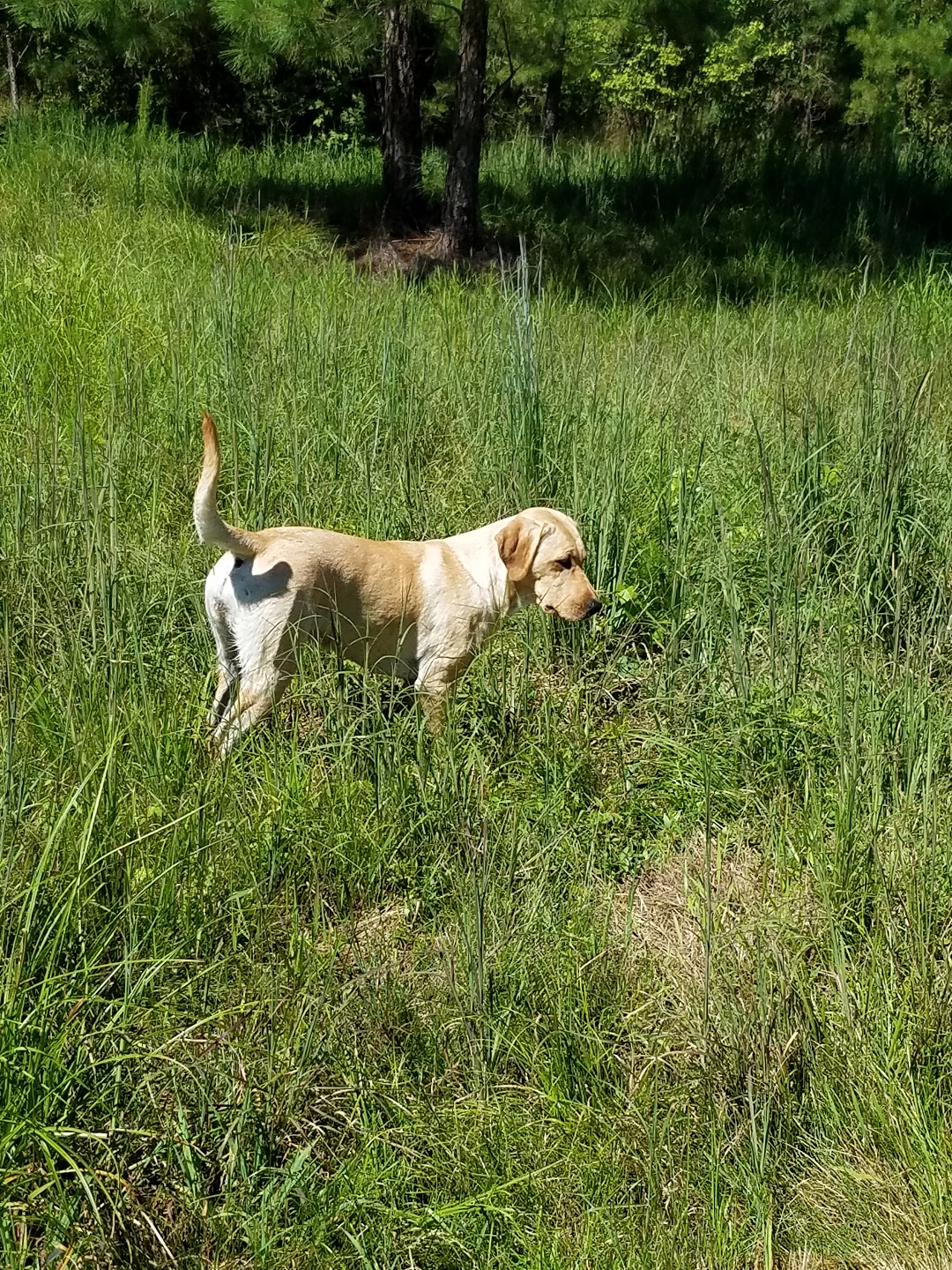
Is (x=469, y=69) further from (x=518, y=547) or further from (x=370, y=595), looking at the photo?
(x=370, y=595)

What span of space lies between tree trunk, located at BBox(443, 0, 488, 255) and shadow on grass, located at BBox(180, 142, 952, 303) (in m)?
0.28

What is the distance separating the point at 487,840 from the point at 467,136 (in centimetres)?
639

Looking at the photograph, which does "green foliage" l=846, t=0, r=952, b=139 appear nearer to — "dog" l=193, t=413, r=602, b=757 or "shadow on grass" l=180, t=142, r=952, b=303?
"shadow on grass" l=180, t=142, r=952, b=303

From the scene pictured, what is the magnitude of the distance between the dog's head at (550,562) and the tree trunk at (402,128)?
18.4ft

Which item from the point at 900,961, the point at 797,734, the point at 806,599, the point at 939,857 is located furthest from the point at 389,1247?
the point at 806,599

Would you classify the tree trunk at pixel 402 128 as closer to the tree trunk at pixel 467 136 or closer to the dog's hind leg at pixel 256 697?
the tree trunk at pixel 467 136

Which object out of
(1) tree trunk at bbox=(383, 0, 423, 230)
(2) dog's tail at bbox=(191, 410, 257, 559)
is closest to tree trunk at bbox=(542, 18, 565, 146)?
(1) tree trunk at bbox=(383, 0, 423, 230)

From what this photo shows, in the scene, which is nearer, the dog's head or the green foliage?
the dog's head

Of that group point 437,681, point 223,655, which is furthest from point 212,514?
point 437,681

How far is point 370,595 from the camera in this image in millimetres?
3799

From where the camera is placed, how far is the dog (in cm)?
345

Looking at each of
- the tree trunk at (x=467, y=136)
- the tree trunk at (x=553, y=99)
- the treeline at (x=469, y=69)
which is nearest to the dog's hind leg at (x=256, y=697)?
the treeline at (x=469, y=69)

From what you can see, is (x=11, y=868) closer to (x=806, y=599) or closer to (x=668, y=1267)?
(x=668, y=1267)

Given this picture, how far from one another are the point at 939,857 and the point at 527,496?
216 centimetres
